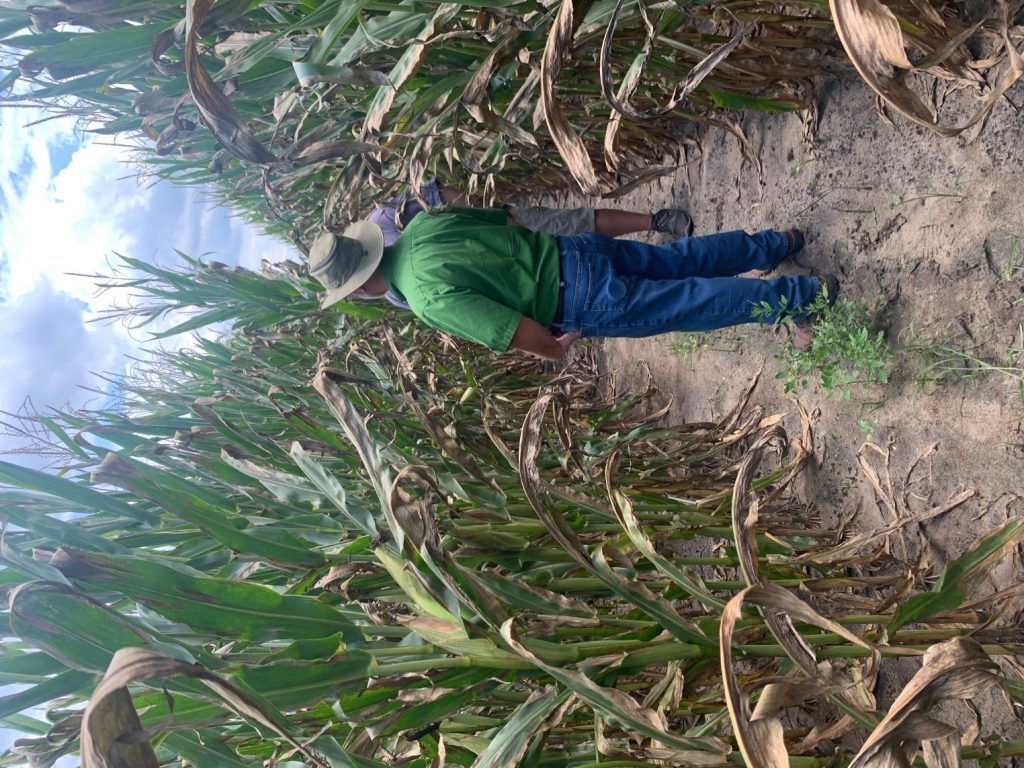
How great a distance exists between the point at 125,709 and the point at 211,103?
1087 millimetres

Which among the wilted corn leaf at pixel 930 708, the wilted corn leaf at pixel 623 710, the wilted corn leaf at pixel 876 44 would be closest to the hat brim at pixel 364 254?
the wilted corn leaf at pixel 623 710

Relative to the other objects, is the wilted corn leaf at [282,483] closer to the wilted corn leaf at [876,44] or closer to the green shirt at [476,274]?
the green shirt at [476,274]

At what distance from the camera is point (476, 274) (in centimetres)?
219

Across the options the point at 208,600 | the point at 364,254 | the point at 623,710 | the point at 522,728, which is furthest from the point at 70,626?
the point at 364,254

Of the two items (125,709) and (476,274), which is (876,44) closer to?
(125,709)

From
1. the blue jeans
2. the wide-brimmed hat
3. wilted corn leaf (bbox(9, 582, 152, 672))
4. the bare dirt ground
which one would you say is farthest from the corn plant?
the wide-brimmed hat

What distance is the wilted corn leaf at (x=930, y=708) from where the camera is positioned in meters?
0.75

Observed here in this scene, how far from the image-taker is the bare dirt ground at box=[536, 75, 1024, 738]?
149cm

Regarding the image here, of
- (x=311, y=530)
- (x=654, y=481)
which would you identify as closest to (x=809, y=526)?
(x=654, y=481)

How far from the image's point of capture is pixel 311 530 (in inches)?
66.6

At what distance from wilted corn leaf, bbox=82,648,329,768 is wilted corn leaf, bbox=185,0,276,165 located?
1.01m

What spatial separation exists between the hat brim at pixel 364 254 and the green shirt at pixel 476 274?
93mm

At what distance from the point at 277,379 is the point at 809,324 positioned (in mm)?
2271

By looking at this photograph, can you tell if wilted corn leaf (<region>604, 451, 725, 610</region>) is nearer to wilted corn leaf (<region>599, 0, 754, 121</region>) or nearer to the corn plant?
the corn plant
